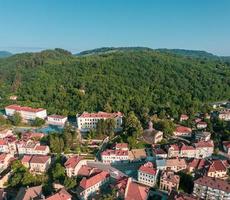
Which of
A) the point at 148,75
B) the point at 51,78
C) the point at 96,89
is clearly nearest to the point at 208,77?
the point at 148,75

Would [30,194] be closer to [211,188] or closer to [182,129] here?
[211,188]

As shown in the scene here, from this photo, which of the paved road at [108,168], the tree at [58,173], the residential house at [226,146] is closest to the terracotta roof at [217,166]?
the residential house at [226,146]

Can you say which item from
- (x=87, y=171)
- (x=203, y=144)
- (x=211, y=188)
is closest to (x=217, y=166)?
(x=211, y=188)

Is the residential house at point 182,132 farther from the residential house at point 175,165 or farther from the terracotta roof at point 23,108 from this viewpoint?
the terracotta roof at point 23,108

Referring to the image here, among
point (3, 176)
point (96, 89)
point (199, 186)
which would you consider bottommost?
point (3, 176)

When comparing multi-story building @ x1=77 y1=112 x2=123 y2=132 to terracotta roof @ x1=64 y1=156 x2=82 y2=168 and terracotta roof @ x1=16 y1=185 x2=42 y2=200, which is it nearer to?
terracotta roof @ x1=64 y1=156 x2=82 y2=168

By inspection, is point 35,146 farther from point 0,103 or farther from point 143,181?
point 0,103
